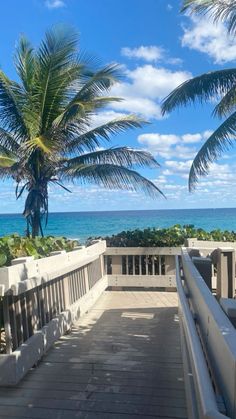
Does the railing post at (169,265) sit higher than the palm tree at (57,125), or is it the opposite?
the palm tree at (57,125)

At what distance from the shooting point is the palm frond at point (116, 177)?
34.0 feet

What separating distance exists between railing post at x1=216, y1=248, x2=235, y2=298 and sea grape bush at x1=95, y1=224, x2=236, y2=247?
3.92m

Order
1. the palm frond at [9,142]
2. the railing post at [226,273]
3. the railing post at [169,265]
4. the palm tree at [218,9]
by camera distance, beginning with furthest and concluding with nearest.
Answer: the palm frond at [9,142] < the palm tree at [218,9] < the railing post at [169,265] < the railing post at [226,273]

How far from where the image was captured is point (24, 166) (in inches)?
396

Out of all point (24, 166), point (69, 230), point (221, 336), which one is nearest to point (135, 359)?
point (221, 336)

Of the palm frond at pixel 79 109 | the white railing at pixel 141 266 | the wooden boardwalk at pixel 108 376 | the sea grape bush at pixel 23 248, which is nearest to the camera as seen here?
the wooden boardwalk at pixel 108 376

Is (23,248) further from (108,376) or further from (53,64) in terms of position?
(53,64)

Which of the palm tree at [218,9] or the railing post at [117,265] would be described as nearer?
the railing post at [117,265]

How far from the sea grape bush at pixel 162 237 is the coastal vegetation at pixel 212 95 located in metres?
1.92

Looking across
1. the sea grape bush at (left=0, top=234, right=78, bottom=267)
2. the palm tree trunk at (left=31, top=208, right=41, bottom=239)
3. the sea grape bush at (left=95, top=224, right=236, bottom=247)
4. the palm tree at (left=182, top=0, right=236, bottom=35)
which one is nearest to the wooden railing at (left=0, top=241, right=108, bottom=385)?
the sea grape bush at (left=0, top=234, right=78, bottom=267)

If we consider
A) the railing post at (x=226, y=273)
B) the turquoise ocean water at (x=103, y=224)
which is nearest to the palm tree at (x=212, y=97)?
the railing post at (x=226, y=273)

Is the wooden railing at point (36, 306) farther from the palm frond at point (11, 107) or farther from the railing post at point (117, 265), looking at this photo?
the palm frond at point (11, 107)

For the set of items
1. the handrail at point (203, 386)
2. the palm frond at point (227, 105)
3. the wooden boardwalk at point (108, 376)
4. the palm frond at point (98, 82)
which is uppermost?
the palm frond at point (98, 82)

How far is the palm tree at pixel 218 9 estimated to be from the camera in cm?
779
